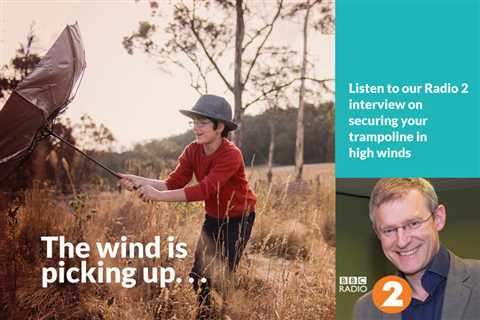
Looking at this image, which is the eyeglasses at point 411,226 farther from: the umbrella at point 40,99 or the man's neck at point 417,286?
the umbrella at point 40,99

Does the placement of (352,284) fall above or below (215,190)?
below

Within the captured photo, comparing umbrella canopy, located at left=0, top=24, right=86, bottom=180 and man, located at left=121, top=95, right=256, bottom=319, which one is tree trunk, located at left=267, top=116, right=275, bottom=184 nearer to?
man, located at left=121, top=95, right=256, bottom=319

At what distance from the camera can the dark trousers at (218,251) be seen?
11.9ft

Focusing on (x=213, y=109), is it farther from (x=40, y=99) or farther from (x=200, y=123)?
(x=40, y=99)

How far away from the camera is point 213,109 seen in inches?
141

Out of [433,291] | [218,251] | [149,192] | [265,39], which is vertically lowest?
[433,291]

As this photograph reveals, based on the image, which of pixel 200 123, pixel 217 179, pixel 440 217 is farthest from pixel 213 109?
pixel 440 217

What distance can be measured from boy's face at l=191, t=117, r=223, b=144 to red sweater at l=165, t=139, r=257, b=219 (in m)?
0.05

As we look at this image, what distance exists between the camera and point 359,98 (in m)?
3.50

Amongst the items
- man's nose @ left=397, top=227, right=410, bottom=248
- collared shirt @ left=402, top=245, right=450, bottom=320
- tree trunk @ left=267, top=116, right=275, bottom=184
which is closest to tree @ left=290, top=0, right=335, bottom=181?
tree trunk @ left=267, top=116, right=275, bottom=184

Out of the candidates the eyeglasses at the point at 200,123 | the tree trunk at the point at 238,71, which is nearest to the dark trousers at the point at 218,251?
the eyeglasses at the point at 200,123

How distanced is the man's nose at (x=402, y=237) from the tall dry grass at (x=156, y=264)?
16.0 inches

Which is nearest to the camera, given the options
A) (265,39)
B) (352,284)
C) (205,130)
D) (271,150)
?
(352,284)

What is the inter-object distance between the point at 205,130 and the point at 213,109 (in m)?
0.12
